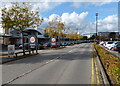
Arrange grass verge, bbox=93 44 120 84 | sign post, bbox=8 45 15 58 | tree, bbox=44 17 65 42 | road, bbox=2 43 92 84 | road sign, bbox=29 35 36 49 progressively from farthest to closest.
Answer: tree, bbox=44 17 65 42 < road sign, bbox=29 35 36 49 < sign post, bbox=8 45 15 58 < road, bbox=2 43 92 84 < grass verge, bbox=93 44 120 84

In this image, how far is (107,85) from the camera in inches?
252

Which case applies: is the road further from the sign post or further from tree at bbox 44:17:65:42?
tree at bbox 44:17:65:42

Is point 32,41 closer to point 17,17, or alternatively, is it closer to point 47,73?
point 17,17

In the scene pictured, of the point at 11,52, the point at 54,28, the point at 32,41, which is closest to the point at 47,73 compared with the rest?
the point at 11,52

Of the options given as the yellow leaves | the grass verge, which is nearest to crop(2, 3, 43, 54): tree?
the yellow leaves

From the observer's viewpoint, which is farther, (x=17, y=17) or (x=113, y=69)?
(x=17, y=17)

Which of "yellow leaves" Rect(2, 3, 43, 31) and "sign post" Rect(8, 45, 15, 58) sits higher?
"yellow leaves" Rect(2, 3, 43, 31)

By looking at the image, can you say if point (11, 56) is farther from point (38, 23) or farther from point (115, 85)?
point (115, 85)

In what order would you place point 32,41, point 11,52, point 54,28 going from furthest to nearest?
point 54,28 → point 32,41 → point 11,52

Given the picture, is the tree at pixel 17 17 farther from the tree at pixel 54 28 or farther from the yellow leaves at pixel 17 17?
the tree at pixel 54 28

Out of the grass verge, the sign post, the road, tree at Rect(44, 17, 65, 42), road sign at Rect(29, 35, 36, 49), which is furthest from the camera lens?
tree at Rect(44, 17, 65, 42)

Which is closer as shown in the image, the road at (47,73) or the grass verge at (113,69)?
the grass verge at (113,69)

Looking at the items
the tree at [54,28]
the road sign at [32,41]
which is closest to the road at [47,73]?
the road sign at [32,41]

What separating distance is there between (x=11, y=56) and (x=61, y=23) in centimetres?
2742
